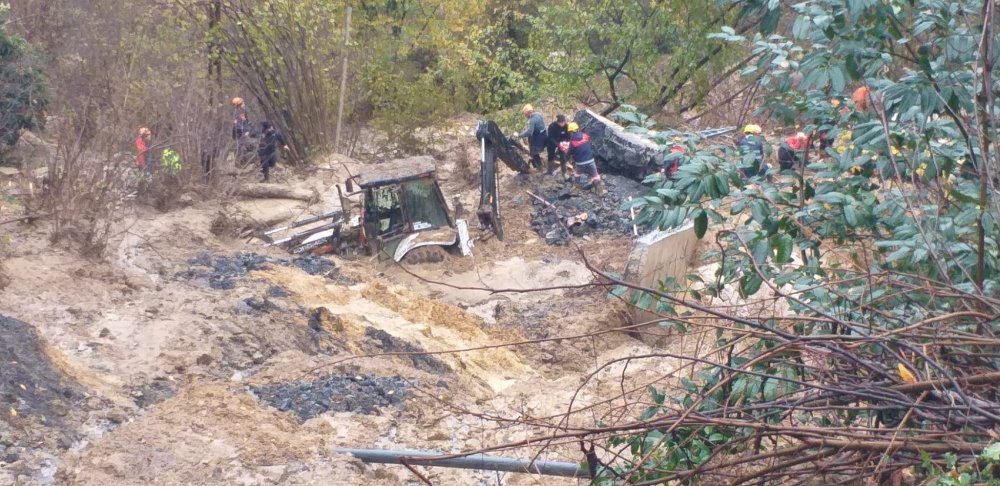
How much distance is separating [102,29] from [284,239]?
944cm

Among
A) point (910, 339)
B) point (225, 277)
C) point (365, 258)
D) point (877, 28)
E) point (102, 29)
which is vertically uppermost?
point (877, 28)

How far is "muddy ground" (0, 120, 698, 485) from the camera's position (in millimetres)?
6406

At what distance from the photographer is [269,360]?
867 cm

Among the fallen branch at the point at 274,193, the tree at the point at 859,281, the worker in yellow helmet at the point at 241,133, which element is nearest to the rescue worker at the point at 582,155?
the fallen branch at the point at 274,193

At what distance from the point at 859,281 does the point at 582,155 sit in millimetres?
12745

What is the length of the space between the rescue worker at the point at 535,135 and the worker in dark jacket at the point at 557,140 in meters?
0.13

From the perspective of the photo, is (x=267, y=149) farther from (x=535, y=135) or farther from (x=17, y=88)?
(x=535, y=135)

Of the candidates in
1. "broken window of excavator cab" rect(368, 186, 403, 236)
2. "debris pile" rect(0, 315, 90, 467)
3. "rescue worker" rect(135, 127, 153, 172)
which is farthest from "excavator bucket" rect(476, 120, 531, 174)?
"debris pile" rect(0, 315, 90, 467)

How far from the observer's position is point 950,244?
373cm

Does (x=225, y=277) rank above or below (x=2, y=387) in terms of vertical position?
below

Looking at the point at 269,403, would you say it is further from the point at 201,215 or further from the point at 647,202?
the point at 201,215

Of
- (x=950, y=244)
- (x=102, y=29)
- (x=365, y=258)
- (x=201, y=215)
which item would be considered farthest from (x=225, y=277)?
(x=102, y=29)

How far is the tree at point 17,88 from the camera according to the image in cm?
1515

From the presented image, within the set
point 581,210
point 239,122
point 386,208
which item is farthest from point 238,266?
point 581,210
